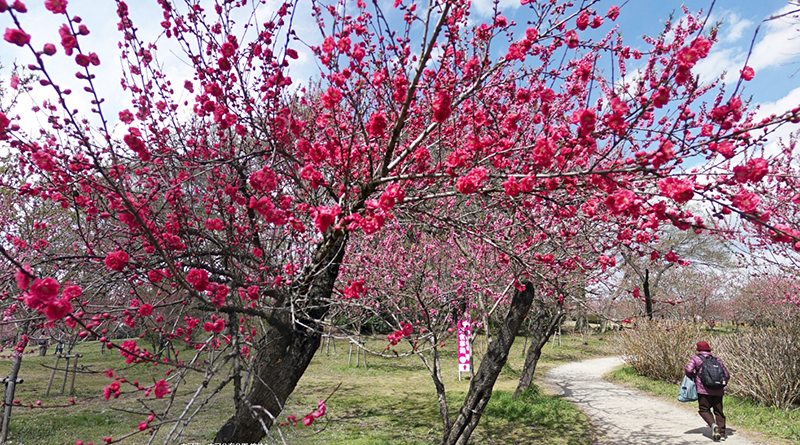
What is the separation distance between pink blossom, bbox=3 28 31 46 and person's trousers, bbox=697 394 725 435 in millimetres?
9163

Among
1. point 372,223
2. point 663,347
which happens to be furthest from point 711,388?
point 372,223

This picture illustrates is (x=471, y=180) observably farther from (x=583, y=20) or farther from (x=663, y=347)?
(x=663, y=347)

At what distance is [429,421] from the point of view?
7.92 meters

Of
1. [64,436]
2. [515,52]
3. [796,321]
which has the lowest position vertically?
[64,436]

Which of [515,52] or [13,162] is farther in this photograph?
[13,162]

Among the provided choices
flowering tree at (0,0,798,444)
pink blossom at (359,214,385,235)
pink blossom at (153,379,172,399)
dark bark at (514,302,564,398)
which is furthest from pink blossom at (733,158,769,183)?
dark bark at (514,302,564,398)

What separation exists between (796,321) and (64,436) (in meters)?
14.9

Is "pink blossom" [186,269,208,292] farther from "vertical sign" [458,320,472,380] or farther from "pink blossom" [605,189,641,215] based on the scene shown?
"vertical sign" [458,320,472,380]

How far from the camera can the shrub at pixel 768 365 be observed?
746cm

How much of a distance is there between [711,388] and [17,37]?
9139mm

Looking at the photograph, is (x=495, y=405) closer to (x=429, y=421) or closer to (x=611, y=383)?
(x=429, y=421)

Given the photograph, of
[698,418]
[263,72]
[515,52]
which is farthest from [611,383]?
[263,72]

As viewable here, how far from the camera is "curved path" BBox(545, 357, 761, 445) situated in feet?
21.6

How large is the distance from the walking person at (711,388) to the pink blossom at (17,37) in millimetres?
9004
